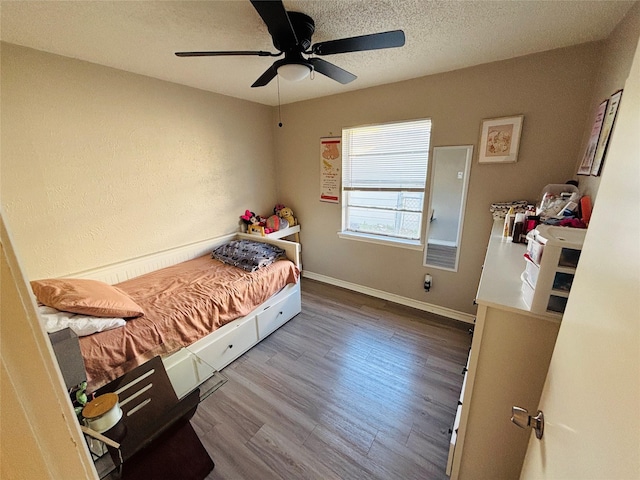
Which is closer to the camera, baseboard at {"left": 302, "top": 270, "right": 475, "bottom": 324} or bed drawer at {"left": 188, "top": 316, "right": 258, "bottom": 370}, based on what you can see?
bed drawer at {"left": 188, "top": 316, "right": 258, "bottom": 370}

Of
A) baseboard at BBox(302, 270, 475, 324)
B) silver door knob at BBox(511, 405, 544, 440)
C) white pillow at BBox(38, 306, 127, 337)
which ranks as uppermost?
silver door knob at BBox(511, 405, 544, 440)

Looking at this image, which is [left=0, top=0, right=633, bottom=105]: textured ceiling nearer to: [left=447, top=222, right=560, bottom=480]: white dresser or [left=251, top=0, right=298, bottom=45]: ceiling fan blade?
[left=251, top=0, right=298, bottom=45]: ceiling fan blade

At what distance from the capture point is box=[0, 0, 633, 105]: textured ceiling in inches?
52.9

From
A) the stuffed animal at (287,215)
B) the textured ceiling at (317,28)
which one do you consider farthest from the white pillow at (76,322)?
the stuffed animal at (287,215)

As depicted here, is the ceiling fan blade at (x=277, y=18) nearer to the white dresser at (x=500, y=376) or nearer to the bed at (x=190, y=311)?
→ the white dresser at (x=500, y=376)

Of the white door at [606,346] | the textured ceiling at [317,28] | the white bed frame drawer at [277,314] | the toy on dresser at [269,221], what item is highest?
the textured ceiling at [317,28]

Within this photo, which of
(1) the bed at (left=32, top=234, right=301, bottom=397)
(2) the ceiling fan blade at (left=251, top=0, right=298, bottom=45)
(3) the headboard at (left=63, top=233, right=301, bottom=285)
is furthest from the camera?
→ (3) the headboard at (left=63, top=233, right=301, bottom=285)

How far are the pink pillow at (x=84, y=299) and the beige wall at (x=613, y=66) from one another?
2.84 meters

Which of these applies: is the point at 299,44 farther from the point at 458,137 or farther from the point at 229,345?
the point at 229,345

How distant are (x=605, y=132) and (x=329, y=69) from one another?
1669mm

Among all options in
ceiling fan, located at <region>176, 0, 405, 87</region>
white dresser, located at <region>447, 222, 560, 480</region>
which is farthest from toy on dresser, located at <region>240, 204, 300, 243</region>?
white dresser, located at <region>447, 222, 560, 480</region>

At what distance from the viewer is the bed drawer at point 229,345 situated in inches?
75.0

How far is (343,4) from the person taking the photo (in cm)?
135

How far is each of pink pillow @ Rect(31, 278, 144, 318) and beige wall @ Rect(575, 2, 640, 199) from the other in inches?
112
